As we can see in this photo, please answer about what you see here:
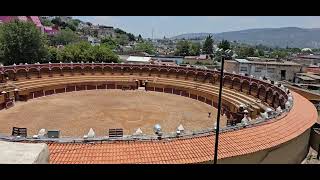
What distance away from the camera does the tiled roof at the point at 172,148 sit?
14328mm

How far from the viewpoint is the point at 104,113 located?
3538 cm

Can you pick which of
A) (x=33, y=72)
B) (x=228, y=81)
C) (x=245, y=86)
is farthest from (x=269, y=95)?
(x=33, y=72)

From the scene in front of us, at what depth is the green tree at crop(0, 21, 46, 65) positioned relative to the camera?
190 feet

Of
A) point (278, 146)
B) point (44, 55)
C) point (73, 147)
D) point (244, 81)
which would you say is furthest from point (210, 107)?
point (44, 55)

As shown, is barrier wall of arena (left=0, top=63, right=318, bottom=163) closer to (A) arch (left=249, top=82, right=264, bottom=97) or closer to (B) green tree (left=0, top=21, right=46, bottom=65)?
(A) arch (left=249, top=82, right=264, bottom=97)

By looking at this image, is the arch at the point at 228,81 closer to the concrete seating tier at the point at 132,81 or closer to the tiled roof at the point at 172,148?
the concrete seating tier at the point at 132,81

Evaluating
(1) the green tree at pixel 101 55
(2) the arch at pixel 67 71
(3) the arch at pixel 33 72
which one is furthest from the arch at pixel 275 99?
(1) the green tree at pixel 101 55

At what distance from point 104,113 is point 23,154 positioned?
29132mm

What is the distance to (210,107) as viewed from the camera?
41.0 m

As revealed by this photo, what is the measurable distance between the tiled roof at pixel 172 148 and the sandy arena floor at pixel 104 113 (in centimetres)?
1245

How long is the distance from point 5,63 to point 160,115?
36.5 metres

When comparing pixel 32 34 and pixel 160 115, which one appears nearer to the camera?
pixel 160 115
